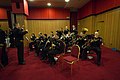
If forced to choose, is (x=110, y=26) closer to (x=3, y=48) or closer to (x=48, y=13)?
(x=3, y=48)

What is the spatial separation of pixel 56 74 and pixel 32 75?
31.7 inches

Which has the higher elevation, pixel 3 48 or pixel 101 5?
pixel 101 5

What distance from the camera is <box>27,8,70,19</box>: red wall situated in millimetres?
11161

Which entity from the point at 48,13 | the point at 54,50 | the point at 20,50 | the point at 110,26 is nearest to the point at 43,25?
the point at 48,13

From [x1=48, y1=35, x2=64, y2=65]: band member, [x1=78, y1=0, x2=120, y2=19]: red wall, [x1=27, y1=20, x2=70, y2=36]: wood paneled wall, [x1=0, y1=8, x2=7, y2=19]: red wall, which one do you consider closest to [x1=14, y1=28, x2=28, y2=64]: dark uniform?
[x1=48, y1=35, x2=64, y2=65]: band member

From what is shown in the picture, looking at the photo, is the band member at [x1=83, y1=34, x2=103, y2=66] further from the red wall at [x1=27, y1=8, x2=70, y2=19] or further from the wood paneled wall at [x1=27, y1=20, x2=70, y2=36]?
the red wall at [x1=27, y1=8, x2=70, y2=19]

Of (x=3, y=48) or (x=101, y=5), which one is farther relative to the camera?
(x=101, y=5)

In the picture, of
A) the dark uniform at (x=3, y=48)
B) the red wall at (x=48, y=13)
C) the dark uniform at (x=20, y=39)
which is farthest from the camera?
the red wall at (x=48, y=13)

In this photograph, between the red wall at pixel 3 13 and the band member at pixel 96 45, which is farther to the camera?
the red wall at pixel 3 13

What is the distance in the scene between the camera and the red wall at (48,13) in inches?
439

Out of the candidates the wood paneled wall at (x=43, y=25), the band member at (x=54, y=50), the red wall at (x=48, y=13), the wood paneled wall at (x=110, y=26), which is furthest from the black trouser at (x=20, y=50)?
the red wall at (x=48, y=13)

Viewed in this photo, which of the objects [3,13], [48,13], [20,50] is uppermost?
[48,13]

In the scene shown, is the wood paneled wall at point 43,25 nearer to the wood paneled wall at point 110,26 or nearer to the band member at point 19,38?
the wood paneled wall at point 110,26

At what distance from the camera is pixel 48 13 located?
1145 cm
